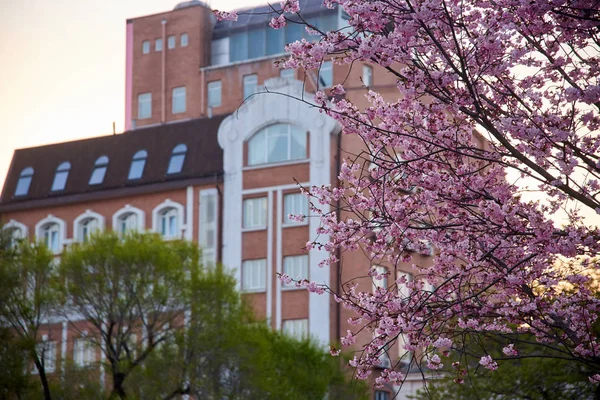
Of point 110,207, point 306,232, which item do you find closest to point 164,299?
point 306,232

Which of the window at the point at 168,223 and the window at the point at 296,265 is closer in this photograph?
the window at the point at 296,265

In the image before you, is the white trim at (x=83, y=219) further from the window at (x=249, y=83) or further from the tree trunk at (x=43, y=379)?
the tree trunk at (x=43, y=379)

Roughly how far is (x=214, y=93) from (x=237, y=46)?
10.2ft

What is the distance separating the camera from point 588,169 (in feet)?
48.9

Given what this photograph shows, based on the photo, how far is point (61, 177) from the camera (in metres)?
70.4

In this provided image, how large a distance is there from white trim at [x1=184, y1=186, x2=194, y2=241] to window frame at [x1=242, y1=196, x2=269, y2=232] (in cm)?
298

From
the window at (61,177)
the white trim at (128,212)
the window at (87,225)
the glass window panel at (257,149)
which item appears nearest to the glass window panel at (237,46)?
the window at (61,177)

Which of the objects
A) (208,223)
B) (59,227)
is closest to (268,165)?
(208,223)

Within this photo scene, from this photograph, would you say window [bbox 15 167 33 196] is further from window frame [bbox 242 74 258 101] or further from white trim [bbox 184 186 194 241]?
window frame [bbox 242 74 258 101]

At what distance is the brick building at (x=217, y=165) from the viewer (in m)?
60.3

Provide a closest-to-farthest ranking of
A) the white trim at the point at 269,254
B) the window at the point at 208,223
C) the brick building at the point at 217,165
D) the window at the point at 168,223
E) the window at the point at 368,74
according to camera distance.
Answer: the brick building at the point at 217,165, the white trim at the point at 269,254, the window at the point at 208,223, the window at the point at 168,223, the window at the point at 368,74

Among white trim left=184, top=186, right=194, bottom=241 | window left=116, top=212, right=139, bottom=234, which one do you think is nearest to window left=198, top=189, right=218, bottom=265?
white trim left=184, top=186, right=194, bottom=241

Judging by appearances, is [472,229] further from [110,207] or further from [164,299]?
[110,207]

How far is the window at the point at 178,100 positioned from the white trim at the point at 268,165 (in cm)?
1205
